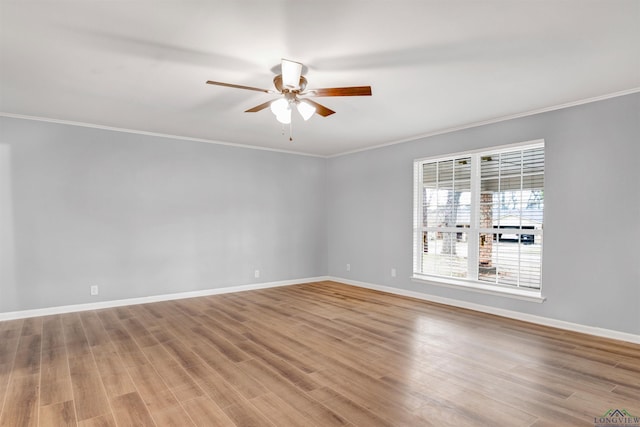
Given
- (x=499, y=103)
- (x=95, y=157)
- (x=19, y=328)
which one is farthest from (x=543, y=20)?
(x=19, y=328)

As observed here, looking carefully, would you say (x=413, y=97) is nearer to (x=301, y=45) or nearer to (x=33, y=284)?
(x=301, y=45)

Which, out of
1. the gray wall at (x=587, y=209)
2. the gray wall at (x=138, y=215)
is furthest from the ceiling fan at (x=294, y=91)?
the gray wall at (x=138, y=215)

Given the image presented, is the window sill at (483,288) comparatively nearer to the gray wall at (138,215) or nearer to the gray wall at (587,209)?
the gray wall at (587,209)

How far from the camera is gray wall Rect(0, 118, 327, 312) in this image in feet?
14.0

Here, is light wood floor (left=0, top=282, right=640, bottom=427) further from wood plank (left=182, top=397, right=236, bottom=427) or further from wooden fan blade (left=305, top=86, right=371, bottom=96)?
wooden fan blade (left=305, top=86, right=371, bottom=96)

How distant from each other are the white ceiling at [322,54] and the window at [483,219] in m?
0.75

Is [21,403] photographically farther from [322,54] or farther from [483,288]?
[483,288]

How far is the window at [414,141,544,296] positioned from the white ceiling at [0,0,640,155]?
0.75 metres

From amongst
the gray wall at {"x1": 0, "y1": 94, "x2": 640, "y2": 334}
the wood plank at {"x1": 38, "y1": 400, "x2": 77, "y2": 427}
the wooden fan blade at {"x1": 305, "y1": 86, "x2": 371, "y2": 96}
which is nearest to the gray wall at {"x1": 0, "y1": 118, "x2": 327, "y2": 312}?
the gray wall at {"x1": 0, "y1": 94, "x2": 640, "y2": 334}

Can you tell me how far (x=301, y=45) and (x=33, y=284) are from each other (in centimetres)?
A: 448

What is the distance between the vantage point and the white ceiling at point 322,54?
6.83 ft

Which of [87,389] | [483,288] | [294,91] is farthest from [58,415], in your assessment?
[483,288]

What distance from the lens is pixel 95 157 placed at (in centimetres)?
471

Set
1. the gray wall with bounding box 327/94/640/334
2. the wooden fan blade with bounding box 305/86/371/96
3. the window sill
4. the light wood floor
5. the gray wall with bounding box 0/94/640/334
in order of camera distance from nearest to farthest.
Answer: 1. the light wood floor
2. the wooden fan blade with bounding box 305/86/371/96
3. the gray wall with bounding box 327/94/640/334
4. the gray wall with bounding box 0/94/640/334
5. the window sill
